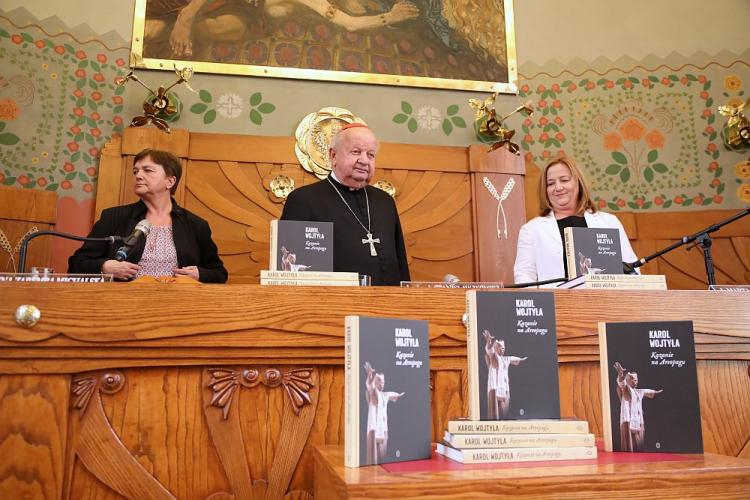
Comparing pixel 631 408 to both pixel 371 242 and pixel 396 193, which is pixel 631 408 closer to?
pixel 371 242

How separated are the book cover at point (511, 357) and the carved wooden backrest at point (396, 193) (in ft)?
7.70

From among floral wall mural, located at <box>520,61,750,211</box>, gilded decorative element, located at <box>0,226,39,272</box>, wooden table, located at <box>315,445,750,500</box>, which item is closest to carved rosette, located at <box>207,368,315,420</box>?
wooden table, located at <box>315,445,750,500</box>

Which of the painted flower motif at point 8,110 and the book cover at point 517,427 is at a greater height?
the painted flower motif at point 8,110

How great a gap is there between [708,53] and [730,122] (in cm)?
56

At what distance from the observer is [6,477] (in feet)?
3.95

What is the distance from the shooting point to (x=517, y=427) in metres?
1.11

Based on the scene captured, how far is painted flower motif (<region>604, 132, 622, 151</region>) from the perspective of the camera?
12.9 feet

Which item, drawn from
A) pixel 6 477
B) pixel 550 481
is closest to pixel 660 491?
pixel 550 481

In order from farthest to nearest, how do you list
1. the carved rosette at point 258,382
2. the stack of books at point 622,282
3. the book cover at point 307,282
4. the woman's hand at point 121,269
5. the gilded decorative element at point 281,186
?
the gilded decorative element at point 281,186 < the woman's hand at point 121,269 < the stack of books at point 622,282 < the book cover at point 307,282 < the carved rosette at point 258,382

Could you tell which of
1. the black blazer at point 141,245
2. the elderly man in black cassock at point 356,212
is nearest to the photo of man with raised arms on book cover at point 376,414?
the black blazer at point 141,245

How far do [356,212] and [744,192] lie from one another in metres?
2.60

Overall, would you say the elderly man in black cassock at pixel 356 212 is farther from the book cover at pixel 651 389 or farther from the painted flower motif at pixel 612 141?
the painted flower motif at pixel 612 141

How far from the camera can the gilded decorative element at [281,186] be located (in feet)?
11.7

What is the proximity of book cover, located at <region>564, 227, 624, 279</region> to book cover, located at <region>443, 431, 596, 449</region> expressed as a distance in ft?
2.58
